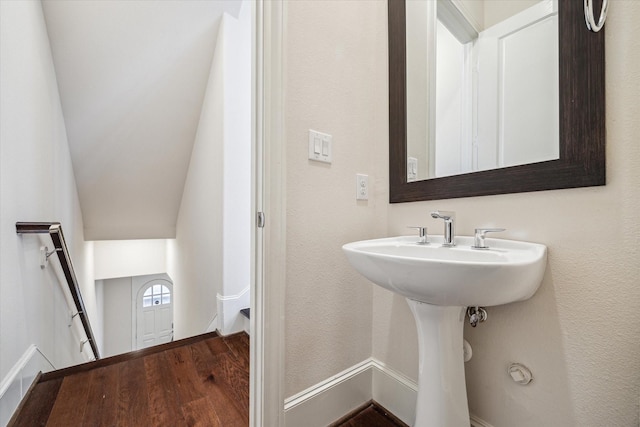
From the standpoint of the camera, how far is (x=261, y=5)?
36.2 inches

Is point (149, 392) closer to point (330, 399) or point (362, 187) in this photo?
point (330, 399)

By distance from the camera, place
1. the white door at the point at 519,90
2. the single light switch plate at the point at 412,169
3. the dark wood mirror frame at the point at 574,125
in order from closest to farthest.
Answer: the dark wood mirror frame at the point at 574,125 < the white door at the point at 519,90 < the single light switch plate at the point at 412,169

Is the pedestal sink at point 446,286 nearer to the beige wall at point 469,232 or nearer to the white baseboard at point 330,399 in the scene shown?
the beige wall at point 469,232

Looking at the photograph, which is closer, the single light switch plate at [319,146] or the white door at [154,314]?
the single light switch plate at [319,146]

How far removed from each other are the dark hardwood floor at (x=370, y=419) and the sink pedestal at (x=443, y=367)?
12.2 inches

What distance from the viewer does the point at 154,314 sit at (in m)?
5.65

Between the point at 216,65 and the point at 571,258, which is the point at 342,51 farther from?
the point at 216,65

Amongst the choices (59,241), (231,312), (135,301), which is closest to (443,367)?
(231,312)

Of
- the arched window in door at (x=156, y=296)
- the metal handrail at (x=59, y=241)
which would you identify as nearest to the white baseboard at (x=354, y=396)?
the metal handrail at (x=59, y=241)

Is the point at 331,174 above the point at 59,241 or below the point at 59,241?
above

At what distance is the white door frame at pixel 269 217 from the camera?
35.6 inches

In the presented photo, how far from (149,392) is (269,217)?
121 cm

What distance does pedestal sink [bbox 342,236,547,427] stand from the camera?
22.5 inches

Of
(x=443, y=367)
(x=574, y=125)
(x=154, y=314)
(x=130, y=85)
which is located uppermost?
(x=130, y=85)
